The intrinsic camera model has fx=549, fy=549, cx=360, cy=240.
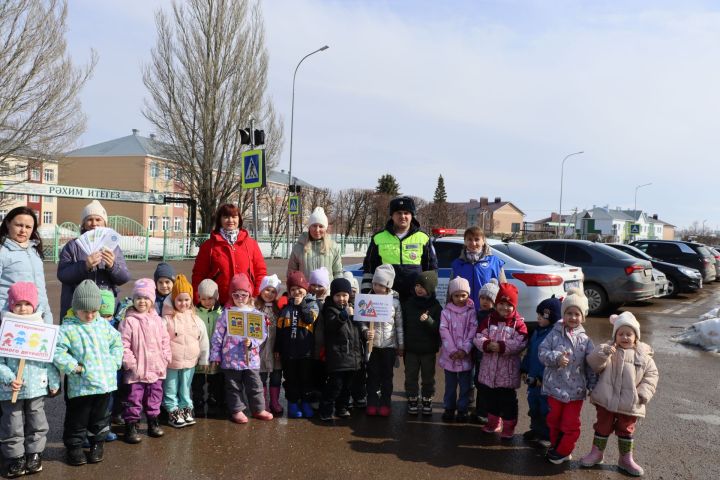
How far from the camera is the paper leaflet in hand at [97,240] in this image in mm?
4500

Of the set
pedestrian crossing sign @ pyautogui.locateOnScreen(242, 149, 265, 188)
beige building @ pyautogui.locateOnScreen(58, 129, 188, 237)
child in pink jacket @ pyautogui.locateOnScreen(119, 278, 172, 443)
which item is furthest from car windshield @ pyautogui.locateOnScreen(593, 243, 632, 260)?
beige building @ pyautogui.locateOnScreen(58, 129, 188, 237)

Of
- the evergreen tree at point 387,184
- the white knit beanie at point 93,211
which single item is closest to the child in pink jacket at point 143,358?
the white knit beanie at point 93,211

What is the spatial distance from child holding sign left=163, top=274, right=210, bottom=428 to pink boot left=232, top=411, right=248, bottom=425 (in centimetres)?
35

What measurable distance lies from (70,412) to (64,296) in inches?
41.8

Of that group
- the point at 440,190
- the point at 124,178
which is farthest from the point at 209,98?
the point at 440,190

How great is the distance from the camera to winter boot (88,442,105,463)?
13.0 ft

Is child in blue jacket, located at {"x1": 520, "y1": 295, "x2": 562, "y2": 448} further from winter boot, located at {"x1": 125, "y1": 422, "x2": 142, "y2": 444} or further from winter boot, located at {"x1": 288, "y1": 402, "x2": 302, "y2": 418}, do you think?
winter boot, located at {"x1": 125, "y1": 422, "x2": 142, "y2": 444}

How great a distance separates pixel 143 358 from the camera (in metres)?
4.40

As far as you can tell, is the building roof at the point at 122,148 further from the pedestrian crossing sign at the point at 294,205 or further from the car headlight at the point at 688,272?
the car headlight at the point at 688,272

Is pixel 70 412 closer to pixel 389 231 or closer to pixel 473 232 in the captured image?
pixel 389 231

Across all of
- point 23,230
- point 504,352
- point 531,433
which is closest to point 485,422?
point 531,433

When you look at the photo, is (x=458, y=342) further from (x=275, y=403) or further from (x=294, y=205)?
(x=294, y=205)

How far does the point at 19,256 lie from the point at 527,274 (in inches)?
254

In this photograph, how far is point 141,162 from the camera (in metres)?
54.7
